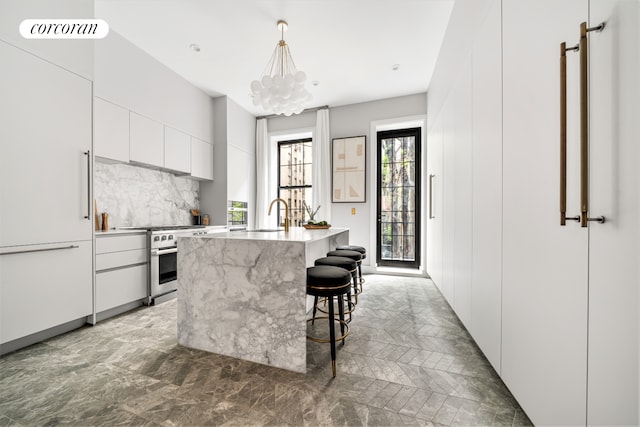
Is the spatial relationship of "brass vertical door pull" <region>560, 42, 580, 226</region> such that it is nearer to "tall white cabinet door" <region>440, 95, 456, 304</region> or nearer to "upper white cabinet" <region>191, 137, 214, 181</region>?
"tall white cabinet door" <region>440, 95, 456, 304</region>

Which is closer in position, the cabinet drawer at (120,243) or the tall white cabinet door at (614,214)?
the tall white cabinet door at (614,214)

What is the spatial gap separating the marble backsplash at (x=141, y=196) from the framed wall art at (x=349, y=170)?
8.76ft

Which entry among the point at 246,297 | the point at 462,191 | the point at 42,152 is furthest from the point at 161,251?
the point at 462,191

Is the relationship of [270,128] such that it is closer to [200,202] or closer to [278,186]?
[278,186]

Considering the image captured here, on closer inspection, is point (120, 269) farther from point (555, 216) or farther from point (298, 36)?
point (555, 216)

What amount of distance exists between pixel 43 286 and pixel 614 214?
3610mm

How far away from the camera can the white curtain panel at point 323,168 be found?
4961 millimetres

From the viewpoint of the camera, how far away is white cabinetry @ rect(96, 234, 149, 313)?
8.64 feet

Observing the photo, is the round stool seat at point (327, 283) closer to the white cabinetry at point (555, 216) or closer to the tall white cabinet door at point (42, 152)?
the white cabinetry at point (555, 216)

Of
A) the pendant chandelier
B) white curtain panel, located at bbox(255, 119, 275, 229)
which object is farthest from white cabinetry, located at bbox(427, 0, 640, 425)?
white curtain panel, located at bbox(255, 119, 275, 229)

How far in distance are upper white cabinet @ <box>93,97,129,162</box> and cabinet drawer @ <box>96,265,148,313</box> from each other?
1344 mm

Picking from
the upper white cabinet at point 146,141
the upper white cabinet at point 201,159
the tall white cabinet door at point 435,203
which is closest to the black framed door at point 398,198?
the tall white cabinet door at point 435,203

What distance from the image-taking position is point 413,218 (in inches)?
191

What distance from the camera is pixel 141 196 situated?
3.66m
